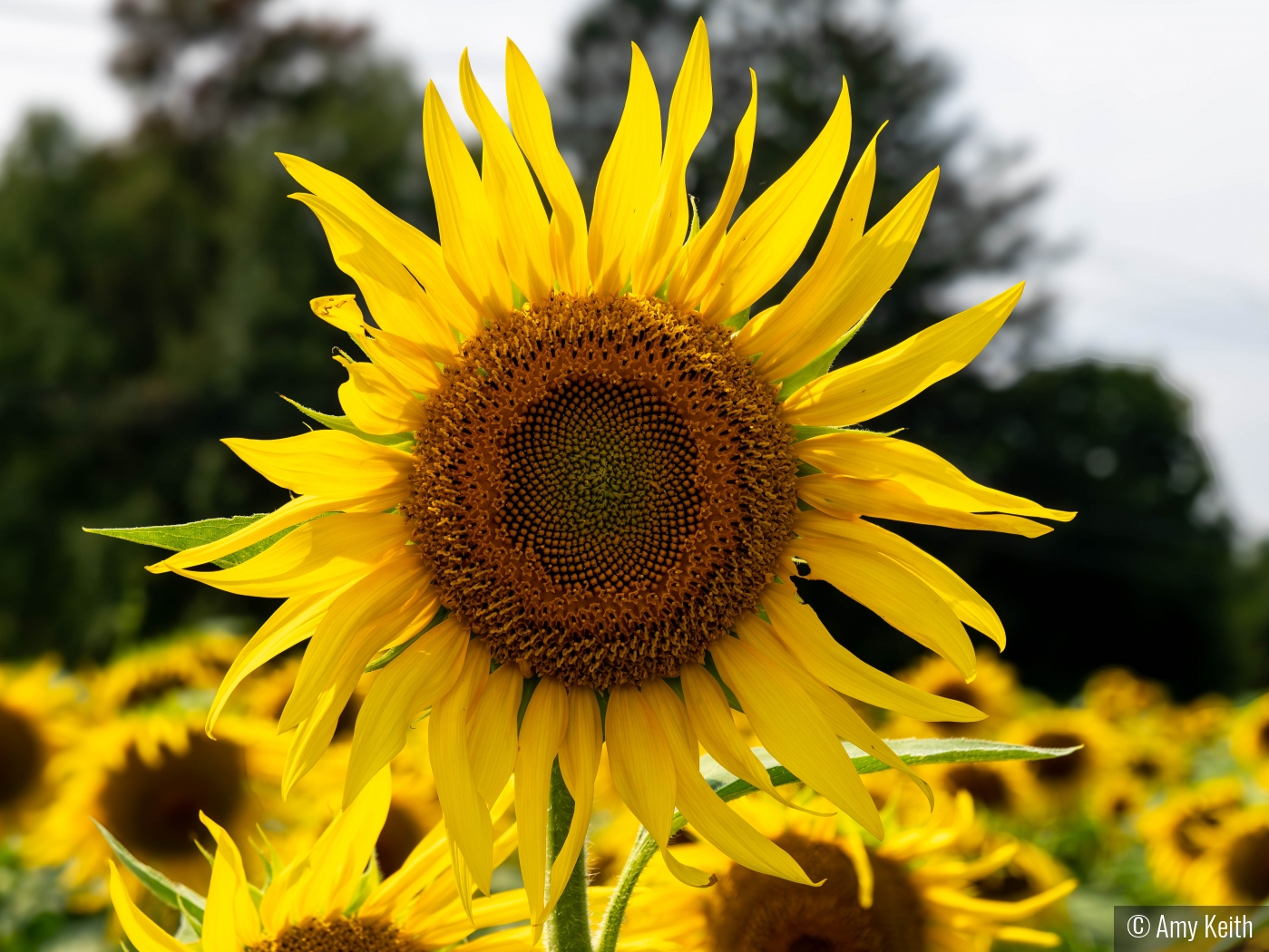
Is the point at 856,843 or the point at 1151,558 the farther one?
Answer: the point at 1151,558

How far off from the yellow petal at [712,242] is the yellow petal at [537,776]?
1.93 feet

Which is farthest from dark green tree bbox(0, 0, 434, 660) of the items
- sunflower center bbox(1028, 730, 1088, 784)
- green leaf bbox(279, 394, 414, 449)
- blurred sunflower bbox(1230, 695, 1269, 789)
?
green leaf bbox(279, 394, 414, 449)

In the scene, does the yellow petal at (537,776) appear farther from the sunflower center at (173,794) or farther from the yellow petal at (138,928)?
the sunflower center at (173,794)

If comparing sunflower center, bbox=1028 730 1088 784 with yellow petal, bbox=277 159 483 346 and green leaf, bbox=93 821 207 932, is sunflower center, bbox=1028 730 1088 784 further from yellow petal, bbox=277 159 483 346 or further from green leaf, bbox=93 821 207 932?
yellow petal, bbox=277 159 483 346

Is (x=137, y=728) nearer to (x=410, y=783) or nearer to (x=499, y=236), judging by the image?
(x=410, y=783)

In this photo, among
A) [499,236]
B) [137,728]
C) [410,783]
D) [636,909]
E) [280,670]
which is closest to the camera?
[499,236]

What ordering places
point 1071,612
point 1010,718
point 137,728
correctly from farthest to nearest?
1. point 1071,612
2. point 1010,718
3. point 137,728

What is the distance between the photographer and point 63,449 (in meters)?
21.0

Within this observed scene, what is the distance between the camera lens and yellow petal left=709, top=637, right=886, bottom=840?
1.44m

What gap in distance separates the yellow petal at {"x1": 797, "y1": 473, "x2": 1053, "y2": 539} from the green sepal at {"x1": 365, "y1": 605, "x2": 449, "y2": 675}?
55 cm

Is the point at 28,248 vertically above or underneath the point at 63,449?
above

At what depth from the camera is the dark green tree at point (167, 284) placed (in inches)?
741

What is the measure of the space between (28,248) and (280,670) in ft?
67.8

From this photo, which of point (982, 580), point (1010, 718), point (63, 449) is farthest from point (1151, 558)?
point (63, 449)
